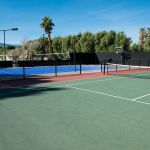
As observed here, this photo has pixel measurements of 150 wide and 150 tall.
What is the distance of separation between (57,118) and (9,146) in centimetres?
284

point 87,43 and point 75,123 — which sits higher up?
point 87,43

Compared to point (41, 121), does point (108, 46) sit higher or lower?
higher

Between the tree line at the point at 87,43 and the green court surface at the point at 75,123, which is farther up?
the tree line at the point at 87,43

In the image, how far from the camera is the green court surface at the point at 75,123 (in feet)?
20.6

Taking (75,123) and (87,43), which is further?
(87,43)

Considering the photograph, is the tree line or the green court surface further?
the tree line

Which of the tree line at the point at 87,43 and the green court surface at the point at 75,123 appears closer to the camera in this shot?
the green court surface at the point at 75,123

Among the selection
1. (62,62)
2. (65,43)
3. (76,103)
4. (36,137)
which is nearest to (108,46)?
(65,43)

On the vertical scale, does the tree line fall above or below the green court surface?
above

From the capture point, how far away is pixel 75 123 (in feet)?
26.7

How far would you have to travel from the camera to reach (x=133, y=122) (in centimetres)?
821

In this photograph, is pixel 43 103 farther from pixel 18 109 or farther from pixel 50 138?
pixel 50 138

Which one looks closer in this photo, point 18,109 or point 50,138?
point 50,138

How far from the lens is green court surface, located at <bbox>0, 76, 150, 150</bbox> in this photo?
629cm
